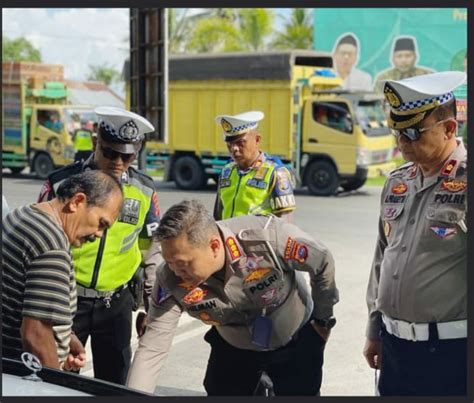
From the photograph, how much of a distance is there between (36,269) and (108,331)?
4.46 ft

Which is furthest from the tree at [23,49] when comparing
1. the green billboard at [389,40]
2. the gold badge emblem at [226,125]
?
the gold badge emblem at [226,125]

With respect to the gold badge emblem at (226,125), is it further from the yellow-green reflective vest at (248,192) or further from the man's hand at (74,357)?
the man's hand at (74,357)

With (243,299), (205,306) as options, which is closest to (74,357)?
(205,306)

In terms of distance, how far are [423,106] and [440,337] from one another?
0.79 meters

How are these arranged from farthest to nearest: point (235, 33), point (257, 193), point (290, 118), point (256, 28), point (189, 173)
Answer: point (235, 33), point (256, 28), point (189, 173), point (290, 118), point (257, 193)

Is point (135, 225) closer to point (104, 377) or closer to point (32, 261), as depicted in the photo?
point (104, 377)

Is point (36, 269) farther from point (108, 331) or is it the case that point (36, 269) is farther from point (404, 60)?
point (404, 60)

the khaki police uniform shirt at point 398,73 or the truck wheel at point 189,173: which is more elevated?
the khaki police uniform shirt at point 398,73

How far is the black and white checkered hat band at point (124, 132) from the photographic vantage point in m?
3.87

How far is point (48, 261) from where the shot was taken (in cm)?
258

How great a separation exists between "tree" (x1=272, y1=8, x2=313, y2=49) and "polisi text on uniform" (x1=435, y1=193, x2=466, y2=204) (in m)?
31.6

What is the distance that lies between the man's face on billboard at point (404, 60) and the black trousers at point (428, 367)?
92.4 feet

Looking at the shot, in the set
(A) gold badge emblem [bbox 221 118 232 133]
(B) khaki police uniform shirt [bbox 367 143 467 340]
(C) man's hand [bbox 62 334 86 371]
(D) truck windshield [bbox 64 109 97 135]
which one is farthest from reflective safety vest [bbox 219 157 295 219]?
(D) truck windshield [bbox 64 109 97 135]

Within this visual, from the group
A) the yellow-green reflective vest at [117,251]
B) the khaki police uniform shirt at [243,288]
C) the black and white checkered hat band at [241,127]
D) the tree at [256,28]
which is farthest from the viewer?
the tree at [256,28]
